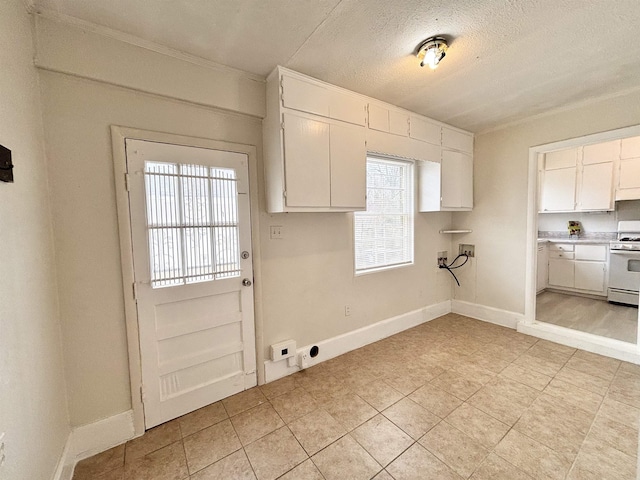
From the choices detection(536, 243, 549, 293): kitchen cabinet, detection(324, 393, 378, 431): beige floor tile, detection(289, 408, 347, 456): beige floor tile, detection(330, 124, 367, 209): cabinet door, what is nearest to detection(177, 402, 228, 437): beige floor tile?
detection(289, 408, 347, 456): beige floor tile

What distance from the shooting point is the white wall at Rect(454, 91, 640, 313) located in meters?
3.07

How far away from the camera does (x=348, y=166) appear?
246 cm

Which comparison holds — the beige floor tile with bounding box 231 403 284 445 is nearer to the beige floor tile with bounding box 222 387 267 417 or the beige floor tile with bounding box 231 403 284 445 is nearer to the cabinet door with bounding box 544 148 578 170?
the beige floor tile with bounding box 222 387 267 417

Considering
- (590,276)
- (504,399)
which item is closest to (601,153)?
(590,276)

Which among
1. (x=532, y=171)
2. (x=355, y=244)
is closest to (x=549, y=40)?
(x=532, y=171)

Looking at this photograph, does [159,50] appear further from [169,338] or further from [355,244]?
[355,244]

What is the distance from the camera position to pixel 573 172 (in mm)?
4574

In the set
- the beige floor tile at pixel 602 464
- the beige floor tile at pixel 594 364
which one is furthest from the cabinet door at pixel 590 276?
the beige floor tile at pixel 602 464

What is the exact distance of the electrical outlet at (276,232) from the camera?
2375 millimetres

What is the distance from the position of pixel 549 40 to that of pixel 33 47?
3200 millimetres

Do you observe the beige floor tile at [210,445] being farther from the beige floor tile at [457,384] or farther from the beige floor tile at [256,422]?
the beige floor tile at [457,384]

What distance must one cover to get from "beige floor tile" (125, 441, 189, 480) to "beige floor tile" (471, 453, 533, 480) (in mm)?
1674

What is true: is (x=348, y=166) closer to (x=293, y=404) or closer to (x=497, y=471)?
(x=293, y=404)

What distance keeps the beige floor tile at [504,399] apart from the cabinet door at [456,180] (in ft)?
6.65
